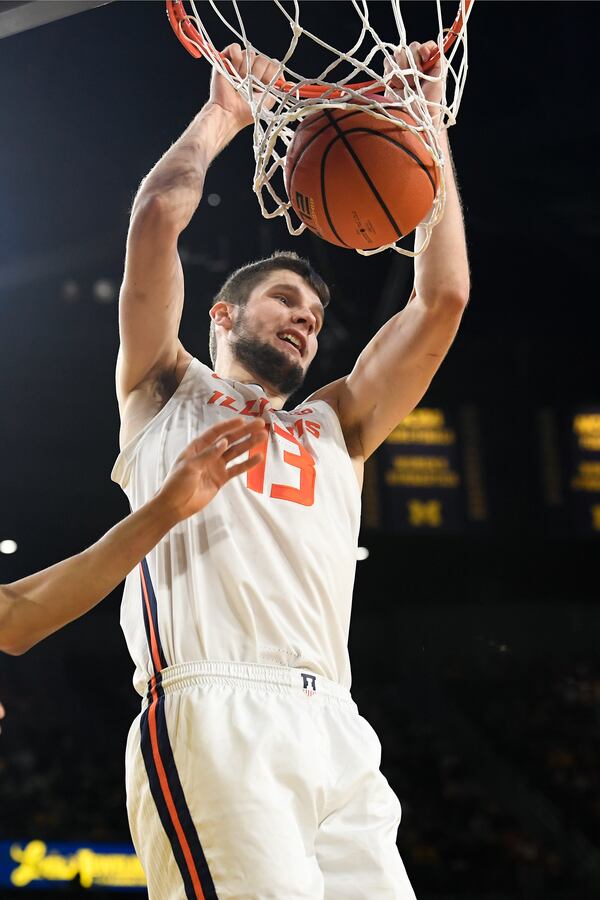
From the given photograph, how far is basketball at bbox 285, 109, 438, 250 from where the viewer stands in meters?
2.31

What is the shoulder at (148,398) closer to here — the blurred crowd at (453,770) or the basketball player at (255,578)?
the basketball player at (255,578)

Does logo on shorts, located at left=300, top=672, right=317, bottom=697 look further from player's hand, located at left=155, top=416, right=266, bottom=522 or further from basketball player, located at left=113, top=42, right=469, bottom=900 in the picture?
player's hand, located at left=155, top=416, right=266, bottom=522

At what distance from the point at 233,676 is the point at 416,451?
23.8 feet

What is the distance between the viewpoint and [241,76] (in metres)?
2.89

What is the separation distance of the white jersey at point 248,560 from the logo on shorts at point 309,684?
2cm

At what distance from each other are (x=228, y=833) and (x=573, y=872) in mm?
9118

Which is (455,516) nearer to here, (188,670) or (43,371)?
(43,371)

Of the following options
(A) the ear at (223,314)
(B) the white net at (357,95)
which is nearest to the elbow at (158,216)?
(B) the white net at (357,95)

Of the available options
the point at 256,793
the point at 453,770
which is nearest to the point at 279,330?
the point at 256,793

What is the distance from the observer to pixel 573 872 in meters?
9.87

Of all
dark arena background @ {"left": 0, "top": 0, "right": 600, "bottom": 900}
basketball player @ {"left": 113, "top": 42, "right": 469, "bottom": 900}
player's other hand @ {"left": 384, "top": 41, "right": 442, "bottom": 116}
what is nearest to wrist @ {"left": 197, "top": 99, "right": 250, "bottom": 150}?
basketball player @ {"left": 113, "top": 42, "right": 469, "bottom": 900}

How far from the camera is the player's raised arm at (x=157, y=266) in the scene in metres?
2.54

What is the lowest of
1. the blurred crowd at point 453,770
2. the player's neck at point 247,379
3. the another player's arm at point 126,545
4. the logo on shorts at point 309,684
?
the blurred crowd at point 453,770

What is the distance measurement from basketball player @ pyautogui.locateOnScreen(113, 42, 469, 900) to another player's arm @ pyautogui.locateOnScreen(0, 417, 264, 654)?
1.00ft
